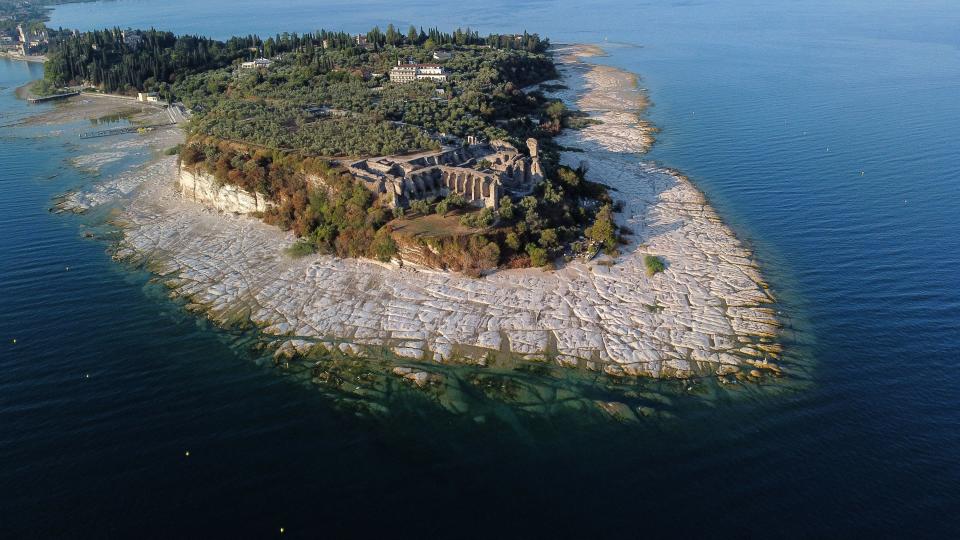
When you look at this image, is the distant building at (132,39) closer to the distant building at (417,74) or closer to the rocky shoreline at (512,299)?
the distant building at (417,74)

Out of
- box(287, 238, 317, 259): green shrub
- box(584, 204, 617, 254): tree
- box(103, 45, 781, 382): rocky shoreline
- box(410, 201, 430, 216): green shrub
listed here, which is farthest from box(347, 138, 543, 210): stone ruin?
box(103, 45, 781, 382): rocky shoreline

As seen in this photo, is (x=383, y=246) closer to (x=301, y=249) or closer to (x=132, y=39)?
(x=301, y=249)

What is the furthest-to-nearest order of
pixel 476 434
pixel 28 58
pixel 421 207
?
pixel 28 58, pixel 421 207, pixel 476 434

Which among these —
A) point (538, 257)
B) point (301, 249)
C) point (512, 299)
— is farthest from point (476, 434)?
point (301, 249)

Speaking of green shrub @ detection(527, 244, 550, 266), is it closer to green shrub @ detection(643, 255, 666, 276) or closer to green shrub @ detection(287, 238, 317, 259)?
green shrub @ detection(643, 255, 666, 276)

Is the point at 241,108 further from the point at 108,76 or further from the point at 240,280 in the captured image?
the point at 108,76

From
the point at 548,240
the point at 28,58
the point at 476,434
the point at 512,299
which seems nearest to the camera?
the point at 476,434

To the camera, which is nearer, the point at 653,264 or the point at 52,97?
the point at 653,264
